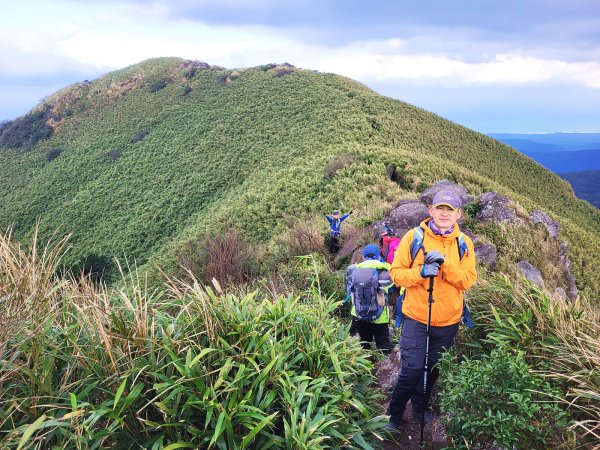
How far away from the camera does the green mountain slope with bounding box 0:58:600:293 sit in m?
19.7

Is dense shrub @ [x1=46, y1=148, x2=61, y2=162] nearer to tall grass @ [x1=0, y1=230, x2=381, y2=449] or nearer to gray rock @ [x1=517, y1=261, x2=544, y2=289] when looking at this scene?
gray rock @ [x1=517, y1=261, x2=544, y2=289]

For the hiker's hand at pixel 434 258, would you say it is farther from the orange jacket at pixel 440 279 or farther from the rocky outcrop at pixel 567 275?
the rocky outcrop at pixel 567 275

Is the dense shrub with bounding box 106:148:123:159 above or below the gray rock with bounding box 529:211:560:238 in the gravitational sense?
above

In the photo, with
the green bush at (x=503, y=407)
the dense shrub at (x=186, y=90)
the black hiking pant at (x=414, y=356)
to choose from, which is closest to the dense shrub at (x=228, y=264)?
Answer: the black hiking pant at (x=414, y=356)

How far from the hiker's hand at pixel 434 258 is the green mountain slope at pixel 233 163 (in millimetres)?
8057

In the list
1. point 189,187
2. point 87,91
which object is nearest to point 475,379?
point 189,187

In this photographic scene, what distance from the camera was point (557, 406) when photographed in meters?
2.81

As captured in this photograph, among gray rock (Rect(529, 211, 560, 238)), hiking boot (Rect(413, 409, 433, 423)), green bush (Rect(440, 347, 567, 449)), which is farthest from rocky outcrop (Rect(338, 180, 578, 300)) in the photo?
green bush (Rect(440, 347, 567, 449))

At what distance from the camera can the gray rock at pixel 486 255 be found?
317 inches

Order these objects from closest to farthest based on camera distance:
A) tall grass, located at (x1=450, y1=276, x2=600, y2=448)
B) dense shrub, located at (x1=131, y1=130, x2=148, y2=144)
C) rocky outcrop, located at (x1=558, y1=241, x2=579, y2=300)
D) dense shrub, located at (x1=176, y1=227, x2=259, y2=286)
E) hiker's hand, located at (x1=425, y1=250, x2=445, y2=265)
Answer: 1. tall grass, located at (x1=450, y1=276, x2=600, y2=448)
2. hiker's hand, located at (x1=425, y1=250, x2=445, y2=265)
3. rocky outcrop, located at (x1=558, y1=241, x2=579, y2=300)
4. dense shrub, located at (x1=176, y1=227, x2=259, y2=286)
5. dense shrub, located at (x1=131, y1=130, x2=148, y2=144)

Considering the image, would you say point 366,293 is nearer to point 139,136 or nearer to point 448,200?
point 448,200

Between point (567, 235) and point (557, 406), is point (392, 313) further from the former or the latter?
point (567, 235)

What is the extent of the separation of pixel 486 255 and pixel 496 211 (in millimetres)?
2867

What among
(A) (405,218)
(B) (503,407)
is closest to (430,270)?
(B) (503,407)
